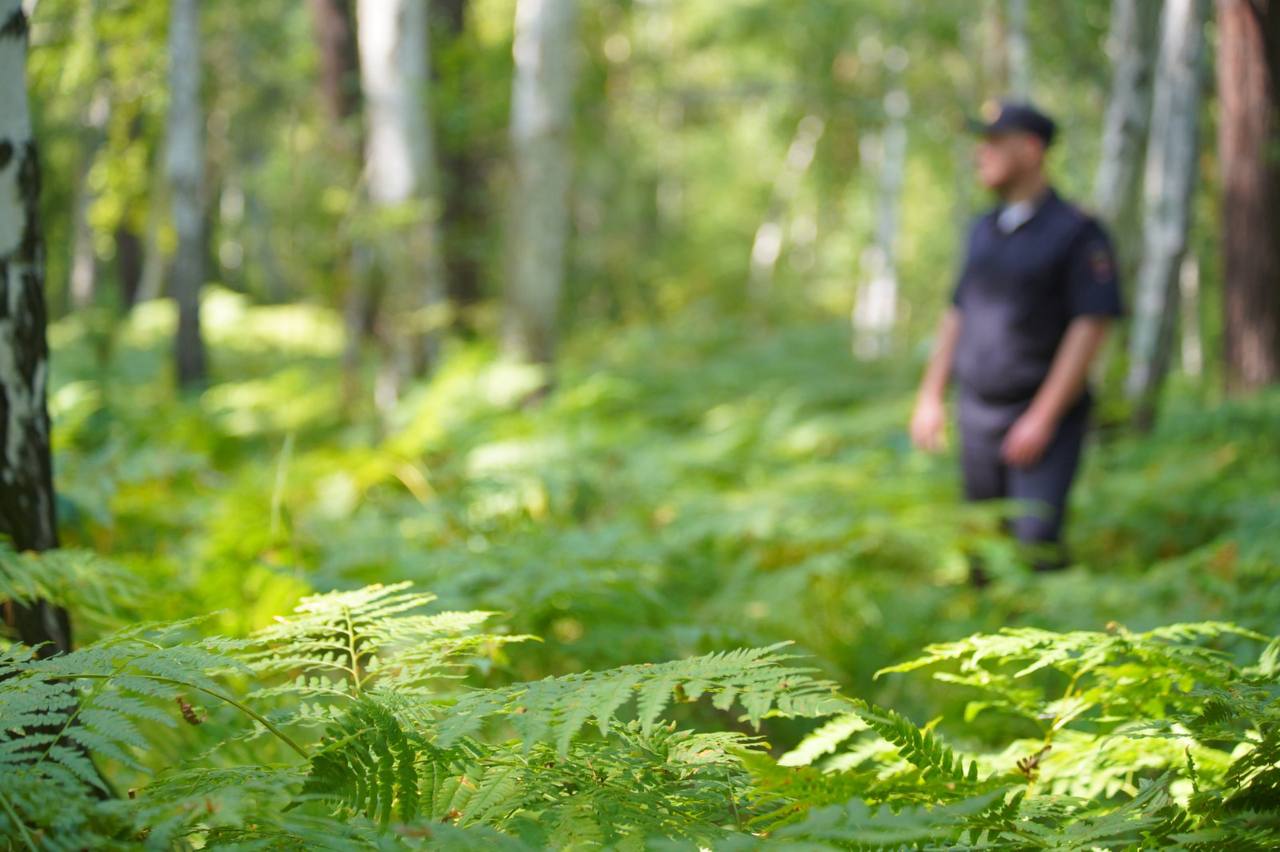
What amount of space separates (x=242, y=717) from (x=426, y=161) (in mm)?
5642

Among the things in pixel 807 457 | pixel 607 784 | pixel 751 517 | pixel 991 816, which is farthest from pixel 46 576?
pixel 807 457

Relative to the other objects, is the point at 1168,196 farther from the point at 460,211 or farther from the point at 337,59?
the point at 337,59

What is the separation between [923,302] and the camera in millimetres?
26109

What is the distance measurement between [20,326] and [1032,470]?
342 cm

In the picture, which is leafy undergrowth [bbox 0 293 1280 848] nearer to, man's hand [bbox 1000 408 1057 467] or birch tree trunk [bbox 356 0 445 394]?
man's hand [bbox 1000 408 1057 467]

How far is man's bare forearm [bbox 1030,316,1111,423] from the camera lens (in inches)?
146

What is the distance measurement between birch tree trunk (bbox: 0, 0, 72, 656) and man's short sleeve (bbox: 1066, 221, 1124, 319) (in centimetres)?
334

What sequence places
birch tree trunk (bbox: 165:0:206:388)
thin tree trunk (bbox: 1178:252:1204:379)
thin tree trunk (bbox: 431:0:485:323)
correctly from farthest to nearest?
thin tree trunk (bbox: 1178:252:1204:379) → thin tree trunk (bbox: 431:0:485:323) → birch tree trunk (bbox: 165:0:206:388)

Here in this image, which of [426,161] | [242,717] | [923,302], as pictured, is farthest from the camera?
[923,302]

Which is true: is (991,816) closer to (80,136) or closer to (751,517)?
(751,517)

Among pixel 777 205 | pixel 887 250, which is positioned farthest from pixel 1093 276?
pixel 777 205

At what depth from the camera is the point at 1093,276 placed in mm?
3736

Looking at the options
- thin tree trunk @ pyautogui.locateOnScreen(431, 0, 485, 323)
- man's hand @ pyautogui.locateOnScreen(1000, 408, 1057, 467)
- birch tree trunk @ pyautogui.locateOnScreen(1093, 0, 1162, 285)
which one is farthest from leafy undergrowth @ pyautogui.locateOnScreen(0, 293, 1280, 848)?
thin tree trunk @ pyautogui.locateOnScreen(431, 0, 485, 323)

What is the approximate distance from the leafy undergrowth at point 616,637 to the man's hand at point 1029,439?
26 centimetres
